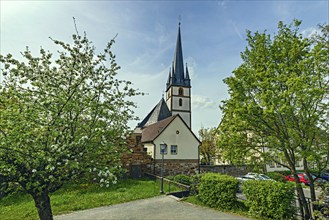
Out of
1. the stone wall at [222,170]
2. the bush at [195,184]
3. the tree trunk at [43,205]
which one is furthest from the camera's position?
the stone wall at [222,170]

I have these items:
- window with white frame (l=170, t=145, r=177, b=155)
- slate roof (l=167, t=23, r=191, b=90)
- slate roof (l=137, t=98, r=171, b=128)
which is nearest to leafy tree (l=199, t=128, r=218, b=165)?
slate roof (l=137, t=98, r=171, b=128)

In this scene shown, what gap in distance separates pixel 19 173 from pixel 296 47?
415 inches

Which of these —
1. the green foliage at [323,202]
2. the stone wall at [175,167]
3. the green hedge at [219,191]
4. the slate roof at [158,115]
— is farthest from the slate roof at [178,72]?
the green foliage at [323,202]

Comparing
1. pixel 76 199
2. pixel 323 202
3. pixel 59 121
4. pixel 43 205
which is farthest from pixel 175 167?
pixel 59 121

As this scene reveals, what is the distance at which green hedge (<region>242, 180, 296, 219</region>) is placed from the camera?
7.87 metres

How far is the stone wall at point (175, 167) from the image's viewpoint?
68.5 ft

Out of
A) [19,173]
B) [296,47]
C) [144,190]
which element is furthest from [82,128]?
[144,190]

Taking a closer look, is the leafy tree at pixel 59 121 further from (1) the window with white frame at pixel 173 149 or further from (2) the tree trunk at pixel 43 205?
(1) the window with white frame at pixel 173 149

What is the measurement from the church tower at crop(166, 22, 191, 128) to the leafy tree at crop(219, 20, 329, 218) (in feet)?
113

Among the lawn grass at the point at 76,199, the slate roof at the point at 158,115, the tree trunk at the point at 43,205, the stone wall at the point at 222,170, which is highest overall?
the slate roof at the point at 158,115

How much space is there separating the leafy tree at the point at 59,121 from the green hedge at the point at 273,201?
6670 millimetres

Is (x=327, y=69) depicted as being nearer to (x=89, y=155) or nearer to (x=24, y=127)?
(x=89, y=155)

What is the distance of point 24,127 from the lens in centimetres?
408

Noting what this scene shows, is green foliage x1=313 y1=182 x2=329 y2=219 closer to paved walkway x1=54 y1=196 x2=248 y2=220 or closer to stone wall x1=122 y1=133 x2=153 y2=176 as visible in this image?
paved walkway x1=54 y1=196 x2=248 y2=220
